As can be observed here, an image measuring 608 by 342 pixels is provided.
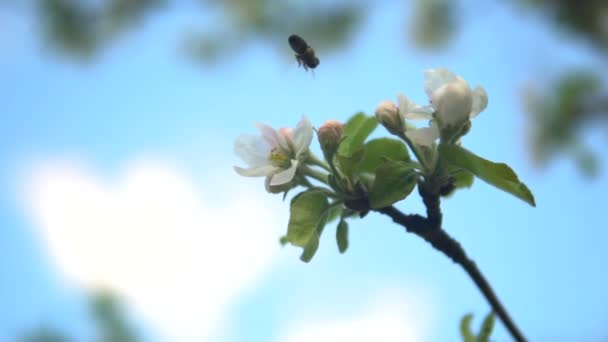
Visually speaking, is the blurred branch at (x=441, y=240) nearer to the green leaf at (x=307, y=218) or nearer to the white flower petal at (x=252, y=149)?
the green leaf at (x=307, y=218)

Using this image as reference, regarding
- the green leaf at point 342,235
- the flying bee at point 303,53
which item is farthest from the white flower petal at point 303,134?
the flying bee at point 303,53

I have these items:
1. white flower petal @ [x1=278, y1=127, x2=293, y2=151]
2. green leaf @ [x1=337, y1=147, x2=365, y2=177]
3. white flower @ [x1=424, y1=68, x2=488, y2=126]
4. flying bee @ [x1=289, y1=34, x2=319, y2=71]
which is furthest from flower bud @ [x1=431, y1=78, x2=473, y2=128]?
flying bee @ [x1=289, y1=34, x2=319, y2=71]

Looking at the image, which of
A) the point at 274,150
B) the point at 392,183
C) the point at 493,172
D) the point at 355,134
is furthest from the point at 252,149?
the point at 493,172

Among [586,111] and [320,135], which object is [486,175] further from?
[586,111]

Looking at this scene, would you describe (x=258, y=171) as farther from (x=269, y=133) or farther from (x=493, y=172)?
(x=493, y=172)

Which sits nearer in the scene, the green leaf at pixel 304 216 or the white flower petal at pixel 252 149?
the green leaf at pixel 304 216

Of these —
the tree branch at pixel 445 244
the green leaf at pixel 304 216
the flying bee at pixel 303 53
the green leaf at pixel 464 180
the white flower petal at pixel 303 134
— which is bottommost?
the tree branch at pixel 445 244

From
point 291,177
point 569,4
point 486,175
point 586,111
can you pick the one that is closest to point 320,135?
point 291,177

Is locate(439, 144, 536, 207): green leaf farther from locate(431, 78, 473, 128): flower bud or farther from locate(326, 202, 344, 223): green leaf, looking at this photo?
locate(326, 202, 344, 223): green leaf
